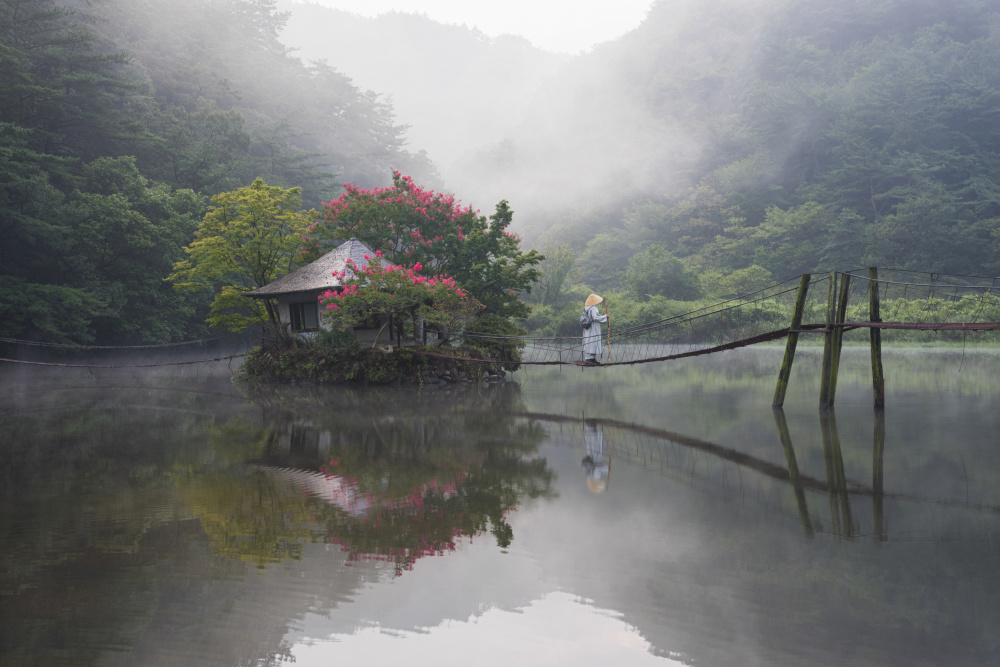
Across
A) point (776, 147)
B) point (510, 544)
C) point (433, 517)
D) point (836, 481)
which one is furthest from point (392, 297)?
point (776, 147)

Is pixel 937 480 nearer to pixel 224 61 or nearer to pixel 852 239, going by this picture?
pixel 852 239

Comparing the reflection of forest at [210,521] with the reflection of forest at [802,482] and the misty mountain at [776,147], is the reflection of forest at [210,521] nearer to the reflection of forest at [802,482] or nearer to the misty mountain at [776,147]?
the reflection of forest at [802,482]

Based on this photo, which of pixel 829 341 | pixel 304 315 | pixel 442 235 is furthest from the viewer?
pixel 442 235

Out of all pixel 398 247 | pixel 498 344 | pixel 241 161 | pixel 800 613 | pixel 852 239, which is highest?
pixel 241 161

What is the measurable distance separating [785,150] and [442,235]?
3989 centimetres

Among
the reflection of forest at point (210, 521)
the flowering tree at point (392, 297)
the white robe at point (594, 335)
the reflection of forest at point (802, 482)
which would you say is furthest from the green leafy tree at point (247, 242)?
the reflection of forest at point (802, 482)

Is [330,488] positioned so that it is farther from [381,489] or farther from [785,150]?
[785,150]

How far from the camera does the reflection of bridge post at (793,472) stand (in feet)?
19.7

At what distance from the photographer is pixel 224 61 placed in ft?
169

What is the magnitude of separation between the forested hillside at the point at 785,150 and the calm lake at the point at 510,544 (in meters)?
34.6

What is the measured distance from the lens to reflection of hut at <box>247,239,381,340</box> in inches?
830

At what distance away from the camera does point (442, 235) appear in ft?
77.8

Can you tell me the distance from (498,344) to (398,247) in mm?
6093

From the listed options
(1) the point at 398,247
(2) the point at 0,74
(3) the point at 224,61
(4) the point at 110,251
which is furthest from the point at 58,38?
(3) the point at 224,61
